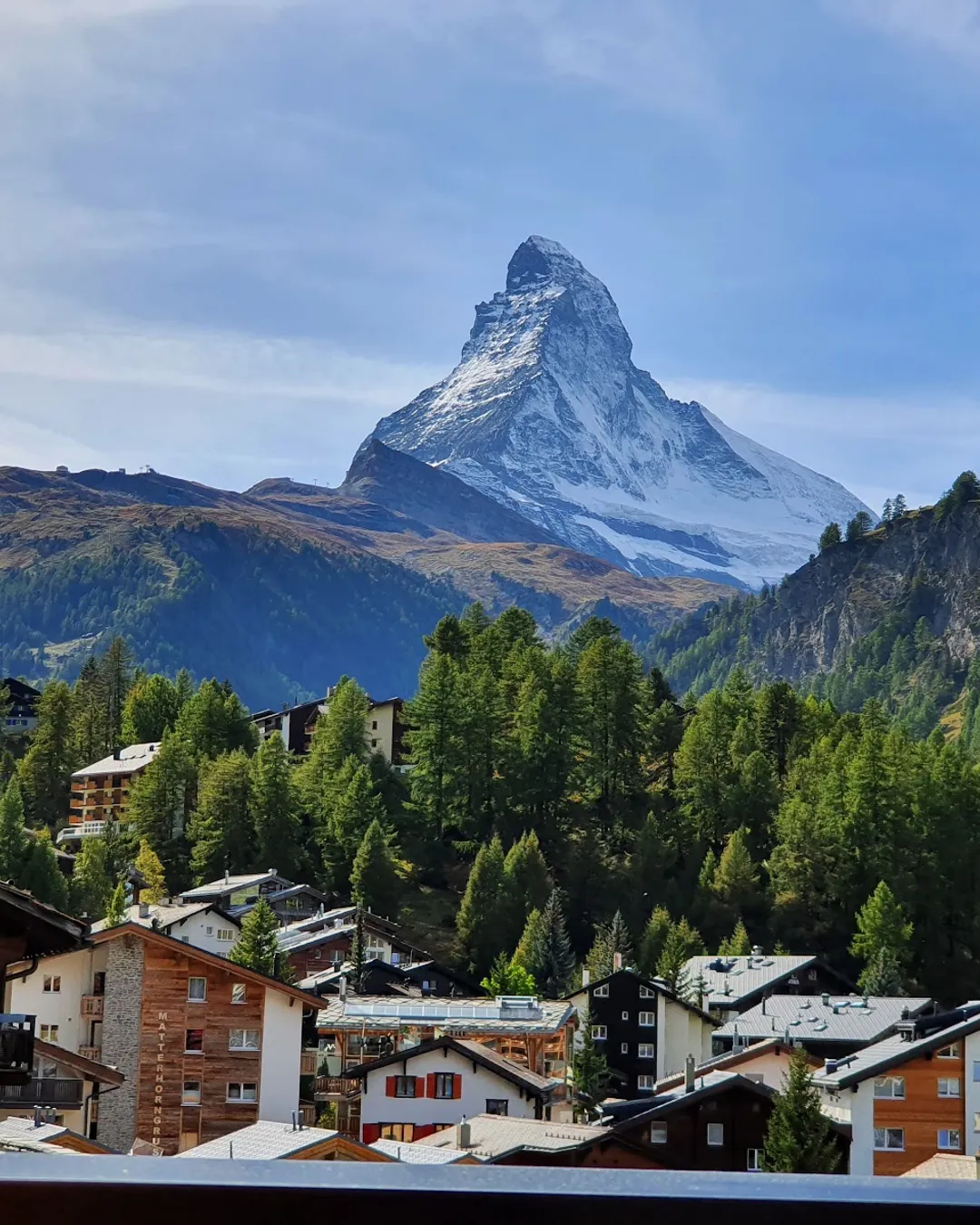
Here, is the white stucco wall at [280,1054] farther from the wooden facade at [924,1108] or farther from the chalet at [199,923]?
the chalet at [199,923]

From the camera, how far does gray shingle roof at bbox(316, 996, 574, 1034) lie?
65438 mm

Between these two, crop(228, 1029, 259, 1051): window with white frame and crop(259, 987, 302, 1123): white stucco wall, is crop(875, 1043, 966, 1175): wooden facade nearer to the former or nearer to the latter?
crop(259, 987, 302, 1123): white stucco wall

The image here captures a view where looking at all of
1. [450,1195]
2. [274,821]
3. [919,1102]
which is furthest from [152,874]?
[450,1195]

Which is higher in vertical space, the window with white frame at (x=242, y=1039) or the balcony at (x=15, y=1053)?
the balcony at (x=15, y=1053)

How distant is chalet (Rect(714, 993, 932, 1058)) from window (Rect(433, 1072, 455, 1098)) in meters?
18.6

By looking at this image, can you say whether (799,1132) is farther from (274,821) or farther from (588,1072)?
(274,821)

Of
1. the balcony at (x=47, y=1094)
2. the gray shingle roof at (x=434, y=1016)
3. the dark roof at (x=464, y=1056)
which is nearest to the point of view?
the balcony at (x=47, y=1094)

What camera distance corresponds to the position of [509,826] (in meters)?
105

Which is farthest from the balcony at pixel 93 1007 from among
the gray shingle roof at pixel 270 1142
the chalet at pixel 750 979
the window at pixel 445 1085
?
the chalet at pixel 750 979

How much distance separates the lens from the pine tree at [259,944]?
72.2m

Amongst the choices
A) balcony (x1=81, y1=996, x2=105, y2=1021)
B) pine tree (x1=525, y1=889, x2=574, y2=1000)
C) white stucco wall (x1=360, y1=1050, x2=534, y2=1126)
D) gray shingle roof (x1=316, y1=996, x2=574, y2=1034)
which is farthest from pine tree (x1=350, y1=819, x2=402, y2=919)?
white stucco wall (x1=360, y1=1050, x2=534, y2=1126)

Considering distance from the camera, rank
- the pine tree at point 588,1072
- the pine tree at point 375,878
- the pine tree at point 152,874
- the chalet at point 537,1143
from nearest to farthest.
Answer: the chalet at point 537,1143 < the pine tree at point 588,1072 < the pine tree at point 375,878 < the pine tree at point 152,874

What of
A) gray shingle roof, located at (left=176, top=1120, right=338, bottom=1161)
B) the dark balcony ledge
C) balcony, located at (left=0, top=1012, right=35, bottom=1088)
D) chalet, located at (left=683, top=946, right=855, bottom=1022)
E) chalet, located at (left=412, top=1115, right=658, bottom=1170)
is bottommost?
chalet, located at (left=412, top=1115, right=658, bottom=1170)

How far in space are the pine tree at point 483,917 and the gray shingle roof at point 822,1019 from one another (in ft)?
53.6
